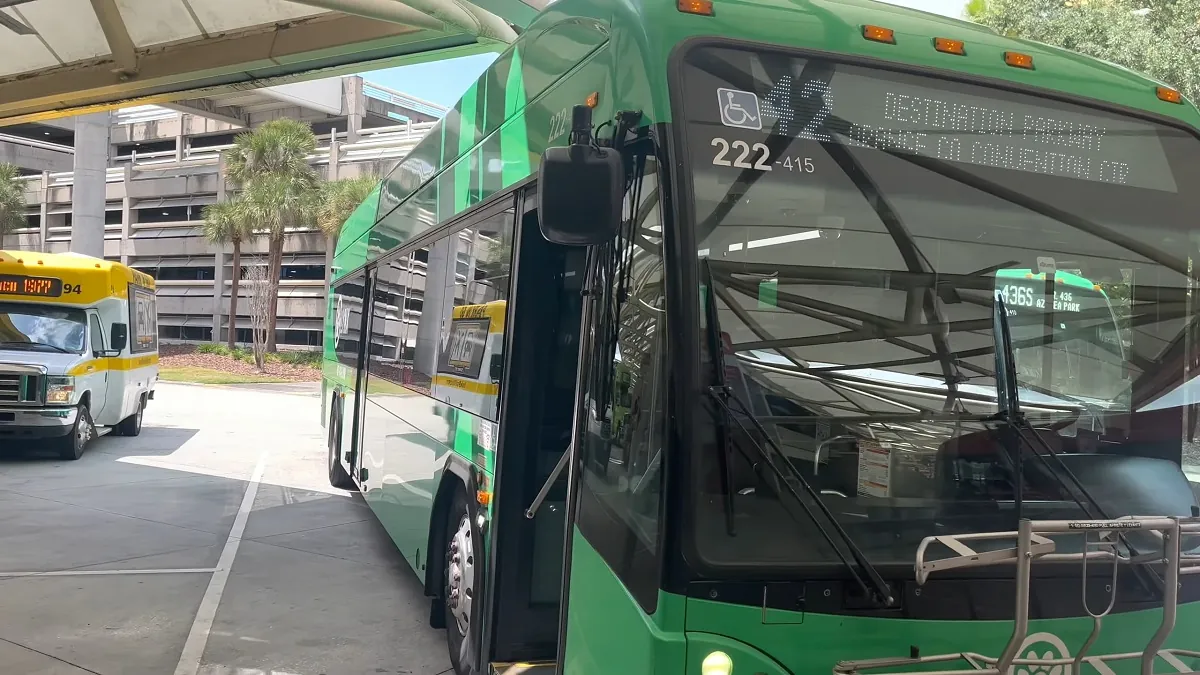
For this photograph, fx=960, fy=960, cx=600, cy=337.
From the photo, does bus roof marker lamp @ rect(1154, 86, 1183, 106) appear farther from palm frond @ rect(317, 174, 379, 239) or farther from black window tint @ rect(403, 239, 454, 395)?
palm frond @ rect(317, 174, 379, 239)

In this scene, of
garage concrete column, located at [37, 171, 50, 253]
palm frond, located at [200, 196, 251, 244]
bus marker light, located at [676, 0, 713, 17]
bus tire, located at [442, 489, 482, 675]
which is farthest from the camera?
garage concrete column, located at [37, 171, 50, 253]

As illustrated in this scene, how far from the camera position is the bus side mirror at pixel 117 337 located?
15.3m

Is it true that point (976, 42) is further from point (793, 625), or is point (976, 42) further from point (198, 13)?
point (198, 13)

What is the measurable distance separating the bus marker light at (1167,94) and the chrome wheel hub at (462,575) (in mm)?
3633

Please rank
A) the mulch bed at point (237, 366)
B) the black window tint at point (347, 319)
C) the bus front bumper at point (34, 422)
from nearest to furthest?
the black window tint at point (347, 319) < the bus front bumper at point (34, 422) < the mulch bed at point (237, 366)

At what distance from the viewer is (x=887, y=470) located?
3.12m

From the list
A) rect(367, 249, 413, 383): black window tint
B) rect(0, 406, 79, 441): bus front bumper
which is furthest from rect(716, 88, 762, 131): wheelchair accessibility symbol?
rect(0, 406, 79, 441): bus front bumper

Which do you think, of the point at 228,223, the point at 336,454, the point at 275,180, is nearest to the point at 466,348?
the point at 336,454

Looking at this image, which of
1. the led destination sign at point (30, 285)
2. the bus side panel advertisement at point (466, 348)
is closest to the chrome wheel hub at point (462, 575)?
the bus side panel advertisement at point (466, 348)

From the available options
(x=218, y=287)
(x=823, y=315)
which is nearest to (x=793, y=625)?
(x=823, y=315)

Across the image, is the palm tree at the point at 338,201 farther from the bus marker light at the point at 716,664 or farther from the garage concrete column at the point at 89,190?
the bus marker light at the point at 716,664

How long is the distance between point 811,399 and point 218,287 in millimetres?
48050

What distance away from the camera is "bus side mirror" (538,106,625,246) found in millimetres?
3014

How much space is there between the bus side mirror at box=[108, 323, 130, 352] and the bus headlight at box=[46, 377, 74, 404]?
1.48 m
